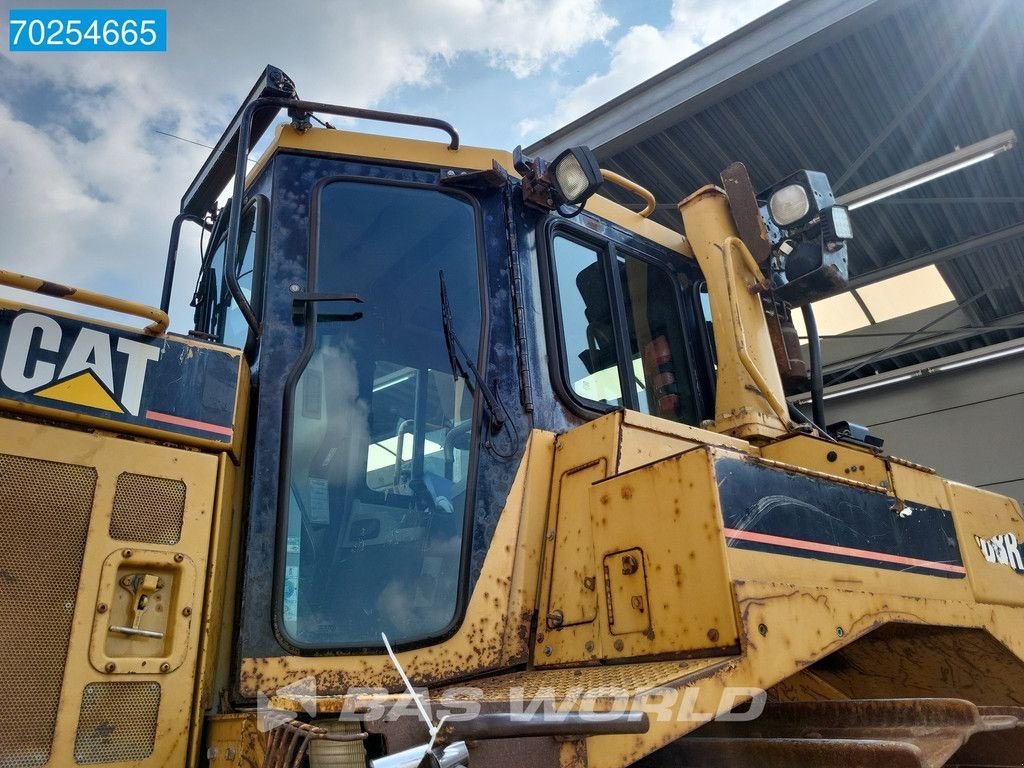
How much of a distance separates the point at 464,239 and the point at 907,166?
5526 millimetres

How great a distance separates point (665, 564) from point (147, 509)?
4.02ft

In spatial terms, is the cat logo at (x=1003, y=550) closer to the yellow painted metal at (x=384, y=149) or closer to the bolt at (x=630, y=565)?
the bolt at (x=630, y=565)

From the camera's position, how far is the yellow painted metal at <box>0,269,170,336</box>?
1917 millimetres

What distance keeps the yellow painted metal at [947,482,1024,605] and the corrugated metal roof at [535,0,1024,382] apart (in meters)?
3.43

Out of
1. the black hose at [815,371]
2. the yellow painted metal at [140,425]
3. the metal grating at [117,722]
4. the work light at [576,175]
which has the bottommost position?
the metal grating at [117,722]

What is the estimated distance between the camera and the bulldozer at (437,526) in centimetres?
176

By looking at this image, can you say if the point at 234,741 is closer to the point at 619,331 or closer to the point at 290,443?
the point at 290,443

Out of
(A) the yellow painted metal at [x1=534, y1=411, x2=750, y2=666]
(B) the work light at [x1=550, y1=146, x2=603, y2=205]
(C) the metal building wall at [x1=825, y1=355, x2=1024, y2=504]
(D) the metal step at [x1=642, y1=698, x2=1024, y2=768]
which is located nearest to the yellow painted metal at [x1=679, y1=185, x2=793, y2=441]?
(A) the yellow painted metal at [x1=534, y1=411, x2=750, y2=666]

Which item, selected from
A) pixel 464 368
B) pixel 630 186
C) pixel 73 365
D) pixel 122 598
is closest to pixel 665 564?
pixel 464 368

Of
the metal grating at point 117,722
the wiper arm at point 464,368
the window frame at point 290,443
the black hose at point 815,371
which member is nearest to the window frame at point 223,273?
the window frame at point 290,443

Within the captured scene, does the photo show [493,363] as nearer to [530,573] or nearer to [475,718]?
[530,573]

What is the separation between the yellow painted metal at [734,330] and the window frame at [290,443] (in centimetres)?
105

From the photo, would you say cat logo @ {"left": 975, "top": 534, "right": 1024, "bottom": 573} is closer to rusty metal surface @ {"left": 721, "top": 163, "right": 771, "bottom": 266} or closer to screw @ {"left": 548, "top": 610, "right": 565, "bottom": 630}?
rusty metal surface @ {"left": 721, "top": 163, "right": 771, "bottom": 266}

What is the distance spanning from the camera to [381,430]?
7.55ft
